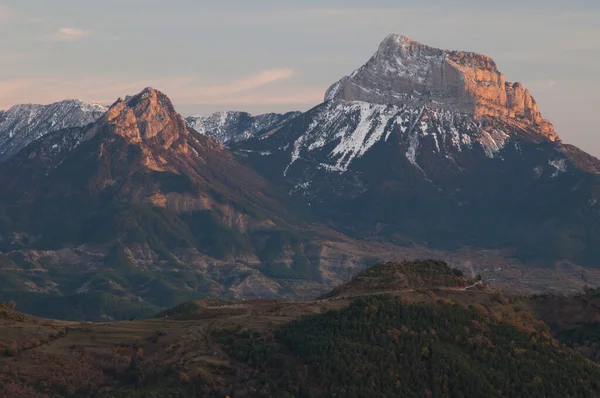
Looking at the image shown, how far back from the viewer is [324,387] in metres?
170

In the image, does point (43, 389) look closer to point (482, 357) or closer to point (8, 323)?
point (8, 323)

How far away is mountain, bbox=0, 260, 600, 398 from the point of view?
554 feet

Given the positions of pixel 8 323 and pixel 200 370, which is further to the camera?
pixel 8 323

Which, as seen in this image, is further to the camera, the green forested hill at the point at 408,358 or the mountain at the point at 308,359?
the green forested hill at the point at 408,358

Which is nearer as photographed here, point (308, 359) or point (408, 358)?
point (308, 359)

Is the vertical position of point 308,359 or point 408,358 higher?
point 408,358

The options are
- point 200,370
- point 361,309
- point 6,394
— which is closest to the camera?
point 6,394

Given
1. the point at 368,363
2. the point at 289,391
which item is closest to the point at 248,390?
the point at 289,391

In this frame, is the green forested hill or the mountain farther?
the green forested hill

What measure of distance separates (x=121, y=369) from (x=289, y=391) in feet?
87.8

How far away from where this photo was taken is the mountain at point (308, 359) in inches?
6654

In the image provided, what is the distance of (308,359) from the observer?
176750 millimetres

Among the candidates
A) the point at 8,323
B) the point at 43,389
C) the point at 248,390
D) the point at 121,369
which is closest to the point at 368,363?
the point at 248,390

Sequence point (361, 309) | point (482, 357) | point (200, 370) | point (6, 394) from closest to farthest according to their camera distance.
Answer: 1. point (6, 394)
2. point (200, 370)
3. point (482, 357)
4. point (361, 309)
